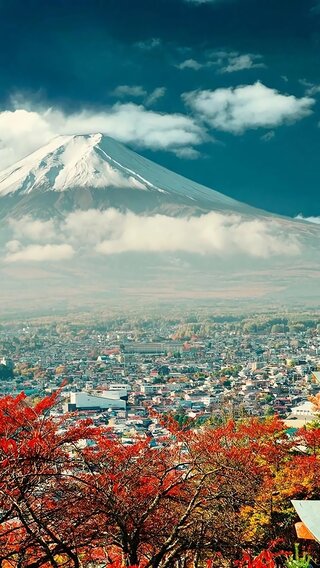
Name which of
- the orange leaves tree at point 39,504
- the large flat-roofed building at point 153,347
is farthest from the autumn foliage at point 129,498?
the large flat-roofed building at point 153,347

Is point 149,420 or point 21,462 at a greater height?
point 21,462

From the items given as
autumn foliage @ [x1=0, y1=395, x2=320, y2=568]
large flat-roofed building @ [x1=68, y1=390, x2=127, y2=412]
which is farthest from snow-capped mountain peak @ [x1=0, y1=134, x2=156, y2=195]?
autumn foliage @ [x1=0, y1=395, x2=320, y2=568]

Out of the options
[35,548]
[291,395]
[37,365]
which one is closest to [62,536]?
[35,548]

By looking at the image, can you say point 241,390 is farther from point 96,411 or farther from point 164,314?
point 164,314

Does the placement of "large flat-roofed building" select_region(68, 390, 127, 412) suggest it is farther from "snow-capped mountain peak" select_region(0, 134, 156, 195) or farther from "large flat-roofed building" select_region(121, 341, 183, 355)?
"snow-capped mountain peak" select_region(0, 134, 156, 195)

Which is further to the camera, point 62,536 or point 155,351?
point 155,351

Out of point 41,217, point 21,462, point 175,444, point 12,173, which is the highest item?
point 12,173

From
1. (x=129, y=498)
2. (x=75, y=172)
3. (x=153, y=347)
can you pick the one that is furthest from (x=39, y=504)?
(x=75, y=172)
